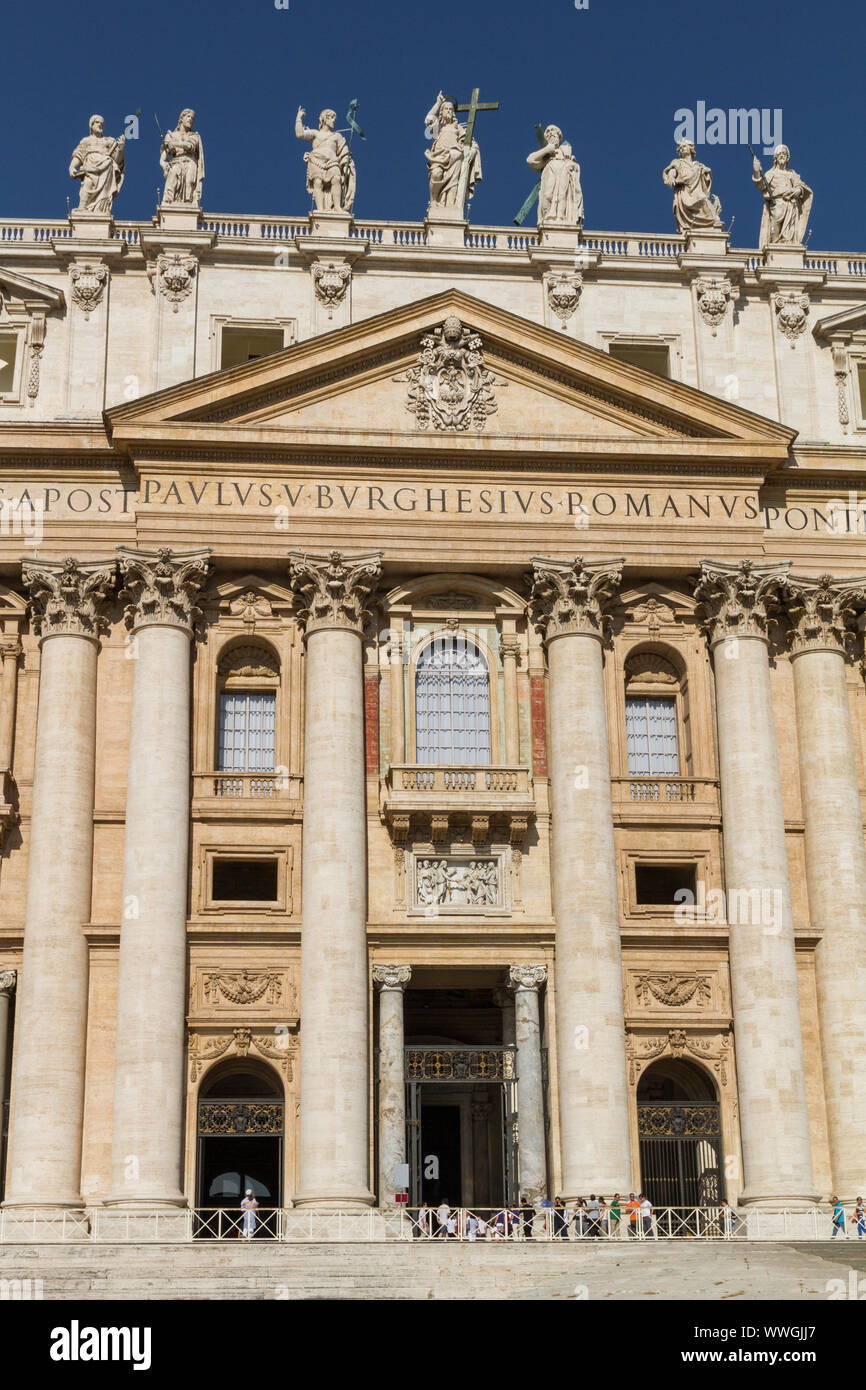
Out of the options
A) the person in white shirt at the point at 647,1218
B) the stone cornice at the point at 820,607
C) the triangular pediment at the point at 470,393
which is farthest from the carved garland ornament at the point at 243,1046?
the stone cornice at the point at 820,607

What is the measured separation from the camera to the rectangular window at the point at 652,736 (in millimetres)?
44219

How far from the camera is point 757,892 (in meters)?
41.4

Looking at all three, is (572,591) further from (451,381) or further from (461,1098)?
(461,1098)

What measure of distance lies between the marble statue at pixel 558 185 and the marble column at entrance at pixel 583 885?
32.7 ft

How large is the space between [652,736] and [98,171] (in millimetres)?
19867

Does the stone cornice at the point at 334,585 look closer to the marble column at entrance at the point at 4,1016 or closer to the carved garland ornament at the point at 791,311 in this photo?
the marble column at entrance at the point at 4,1016

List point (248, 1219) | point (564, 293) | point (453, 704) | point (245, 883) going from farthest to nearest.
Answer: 1. point (564, 293)
2. point (453, 704)
3. point (245, 883)
4. point (248, 1219)

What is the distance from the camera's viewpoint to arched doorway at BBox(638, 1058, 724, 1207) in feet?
133

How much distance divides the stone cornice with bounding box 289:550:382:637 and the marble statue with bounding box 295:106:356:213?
387 inches

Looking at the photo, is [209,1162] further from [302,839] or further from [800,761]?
[800,761]

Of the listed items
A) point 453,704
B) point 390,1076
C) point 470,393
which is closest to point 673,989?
point 390,1076

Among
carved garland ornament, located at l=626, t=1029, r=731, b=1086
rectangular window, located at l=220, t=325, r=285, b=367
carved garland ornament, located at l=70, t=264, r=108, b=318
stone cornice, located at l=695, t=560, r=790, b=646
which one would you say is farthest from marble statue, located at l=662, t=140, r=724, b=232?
carved garland ornament, located at l=626, t=1029, r=731, b=1086
